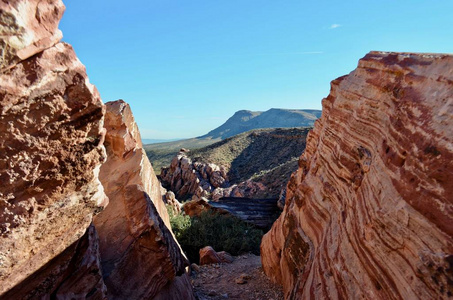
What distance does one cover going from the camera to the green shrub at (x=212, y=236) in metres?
14.1

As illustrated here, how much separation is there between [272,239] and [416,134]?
6.80m

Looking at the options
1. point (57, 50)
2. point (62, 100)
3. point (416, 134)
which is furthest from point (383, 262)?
point (57, 50)

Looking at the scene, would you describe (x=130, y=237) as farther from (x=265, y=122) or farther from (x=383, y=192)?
(x=265, y=122)

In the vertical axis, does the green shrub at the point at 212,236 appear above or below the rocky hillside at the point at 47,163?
below

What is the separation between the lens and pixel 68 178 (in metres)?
3.97

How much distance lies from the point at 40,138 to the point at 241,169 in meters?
39.1

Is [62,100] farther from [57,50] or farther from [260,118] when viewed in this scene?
[260,118]

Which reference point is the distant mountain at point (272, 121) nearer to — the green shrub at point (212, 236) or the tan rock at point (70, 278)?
the green shrub at point (212, 236)

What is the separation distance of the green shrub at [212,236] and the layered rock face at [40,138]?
9926 mm

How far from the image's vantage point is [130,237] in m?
6.40

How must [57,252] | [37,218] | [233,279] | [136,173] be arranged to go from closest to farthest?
1. [37,218]
2. [57,252]
3. [136,173]
4. [233,279]

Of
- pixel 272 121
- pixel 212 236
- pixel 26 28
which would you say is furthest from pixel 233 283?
pixel 272 121

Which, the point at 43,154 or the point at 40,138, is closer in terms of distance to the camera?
the point at 40,138

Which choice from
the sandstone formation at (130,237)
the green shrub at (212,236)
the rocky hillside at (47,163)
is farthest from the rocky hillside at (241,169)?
the rocky hillside at (47,163)
